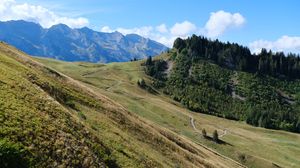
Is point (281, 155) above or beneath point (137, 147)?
beneath

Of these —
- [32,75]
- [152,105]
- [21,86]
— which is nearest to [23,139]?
[21,86]

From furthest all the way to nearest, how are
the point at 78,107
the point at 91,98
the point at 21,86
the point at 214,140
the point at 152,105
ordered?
1. the point at 152,105
2. the point at 214,140
3. the point at 91,98
4. the point at 78,107
5. the point at 21,86

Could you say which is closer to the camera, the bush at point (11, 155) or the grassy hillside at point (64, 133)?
the bush at point (11, 155)

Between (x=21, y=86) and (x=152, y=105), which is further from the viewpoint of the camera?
(x=152, y=105)

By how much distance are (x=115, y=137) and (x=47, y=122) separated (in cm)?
1335

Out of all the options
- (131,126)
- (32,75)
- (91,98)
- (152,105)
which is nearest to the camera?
(32,75)

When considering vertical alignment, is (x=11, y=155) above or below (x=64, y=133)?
below

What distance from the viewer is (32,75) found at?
47656 mm

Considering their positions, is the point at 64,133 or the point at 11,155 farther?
the point at 64,133

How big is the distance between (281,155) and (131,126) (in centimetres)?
11453

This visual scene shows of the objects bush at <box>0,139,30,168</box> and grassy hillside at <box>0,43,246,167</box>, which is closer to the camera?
bush at <box>0,139,30,168</box>

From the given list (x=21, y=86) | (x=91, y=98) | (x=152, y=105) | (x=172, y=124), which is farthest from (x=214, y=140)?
(x=21, y=86)

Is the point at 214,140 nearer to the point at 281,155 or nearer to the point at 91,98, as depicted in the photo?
the point at 281,155

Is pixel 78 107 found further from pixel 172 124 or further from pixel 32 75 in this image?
pixel 172 124
